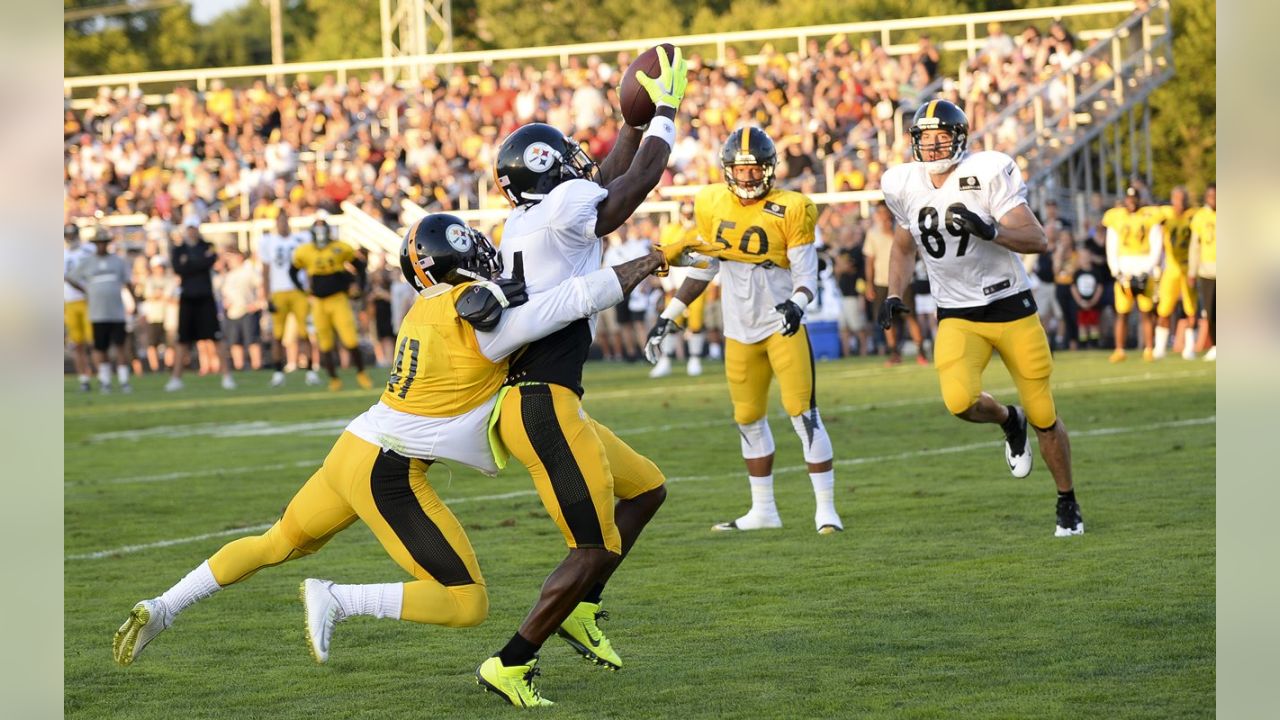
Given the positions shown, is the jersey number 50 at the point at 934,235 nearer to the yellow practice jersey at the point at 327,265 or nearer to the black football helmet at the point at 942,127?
the black football helmet at the point at 942,127

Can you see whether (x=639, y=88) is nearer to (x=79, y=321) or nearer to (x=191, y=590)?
(x=191, y=590)

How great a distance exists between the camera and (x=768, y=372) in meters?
8.41

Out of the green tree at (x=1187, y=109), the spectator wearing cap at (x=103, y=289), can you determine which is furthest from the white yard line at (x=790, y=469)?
the green tree at (x=1187, y=109)

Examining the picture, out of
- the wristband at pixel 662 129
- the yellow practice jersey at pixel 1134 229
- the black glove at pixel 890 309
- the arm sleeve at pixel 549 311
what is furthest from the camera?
the yellow practice jersey at pixel 1134 229

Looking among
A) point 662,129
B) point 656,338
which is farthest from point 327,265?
point 662,129

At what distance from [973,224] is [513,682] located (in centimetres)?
335

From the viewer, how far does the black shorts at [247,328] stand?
79.3ft

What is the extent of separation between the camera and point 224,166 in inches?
1168

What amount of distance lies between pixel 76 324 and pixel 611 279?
18471 millimetres

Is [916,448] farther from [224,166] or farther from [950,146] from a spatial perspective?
→ [224,166]

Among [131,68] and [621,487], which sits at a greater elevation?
[131,68]

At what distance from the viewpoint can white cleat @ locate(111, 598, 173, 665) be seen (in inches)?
194

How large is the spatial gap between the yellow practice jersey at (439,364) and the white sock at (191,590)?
825 mm
